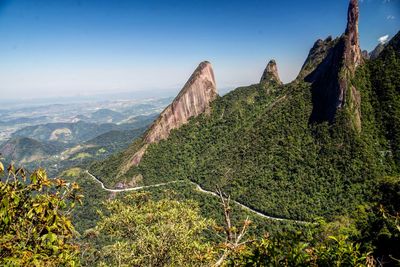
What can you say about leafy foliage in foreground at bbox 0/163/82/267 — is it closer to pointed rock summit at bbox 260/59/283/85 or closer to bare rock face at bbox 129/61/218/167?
bare rock face at bbox 129/61/218/167

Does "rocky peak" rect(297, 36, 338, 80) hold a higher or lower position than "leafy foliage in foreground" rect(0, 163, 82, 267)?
higher

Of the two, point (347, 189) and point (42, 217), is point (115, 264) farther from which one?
point (347, 189)

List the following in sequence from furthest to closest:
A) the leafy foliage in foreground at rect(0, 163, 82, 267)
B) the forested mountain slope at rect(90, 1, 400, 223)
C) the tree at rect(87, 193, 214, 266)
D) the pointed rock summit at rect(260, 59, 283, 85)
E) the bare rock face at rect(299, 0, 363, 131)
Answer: the pointed rock summit at rect(260, 59, 283, 85) → the bare rock face at rect(299, 0, 363, 131) → the forested mountain slope at rect(90, 1, 400, 223) → the tree at rect(87, 193, 214, 266) → the leafy foliage in foreground at rect(0, 163, 82, 267)

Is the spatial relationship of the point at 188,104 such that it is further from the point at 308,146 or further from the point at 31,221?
the point at 31,221

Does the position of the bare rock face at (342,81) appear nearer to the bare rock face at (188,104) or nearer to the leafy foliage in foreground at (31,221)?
the bare rock face at (188,104)

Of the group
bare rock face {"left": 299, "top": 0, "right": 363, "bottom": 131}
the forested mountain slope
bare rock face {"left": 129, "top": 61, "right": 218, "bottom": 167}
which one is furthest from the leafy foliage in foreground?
bare rock face {"left": 129, "top": 61, "right": 218, "bottom": 167}

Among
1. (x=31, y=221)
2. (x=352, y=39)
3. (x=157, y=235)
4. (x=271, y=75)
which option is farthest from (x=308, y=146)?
(x=31, y=221)
